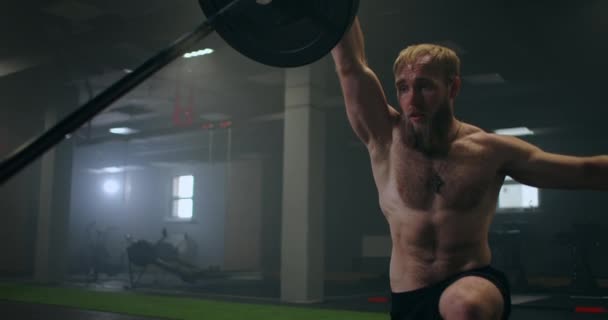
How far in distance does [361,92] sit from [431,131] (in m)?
0.21

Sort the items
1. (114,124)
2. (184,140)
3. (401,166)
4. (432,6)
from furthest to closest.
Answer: (184,140), (114,124), (432,6), (401,166)

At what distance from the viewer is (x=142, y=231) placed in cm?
1499

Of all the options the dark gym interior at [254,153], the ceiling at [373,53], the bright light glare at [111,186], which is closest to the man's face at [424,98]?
the dark gym interior at [254,153]

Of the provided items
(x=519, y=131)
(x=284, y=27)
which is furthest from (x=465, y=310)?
(x=519, y=131)

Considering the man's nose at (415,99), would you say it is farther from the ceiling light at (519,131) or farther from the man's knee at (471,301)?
the ceiling light at (519,131)

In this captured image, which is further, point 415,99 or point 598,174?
point 415,99

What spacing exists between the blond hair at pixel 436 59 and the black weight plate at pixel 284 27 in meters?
0.51

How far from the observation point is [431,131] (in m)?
1.48

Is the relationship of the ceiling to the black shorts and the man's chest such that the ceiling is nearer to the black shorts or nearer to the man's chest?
the man's chest

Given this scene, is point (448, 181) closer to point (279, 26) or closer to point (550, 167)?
point (550, 167)

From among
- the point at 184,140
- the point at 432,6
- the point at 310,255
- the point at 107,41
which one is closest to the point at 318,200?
the point at 310,255

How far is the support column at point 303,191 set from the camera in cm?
616

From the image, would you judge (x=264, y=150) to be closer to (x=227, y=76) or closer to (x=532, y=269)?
(x=227, y=76)

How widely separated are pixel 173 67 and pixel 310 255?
357cm
